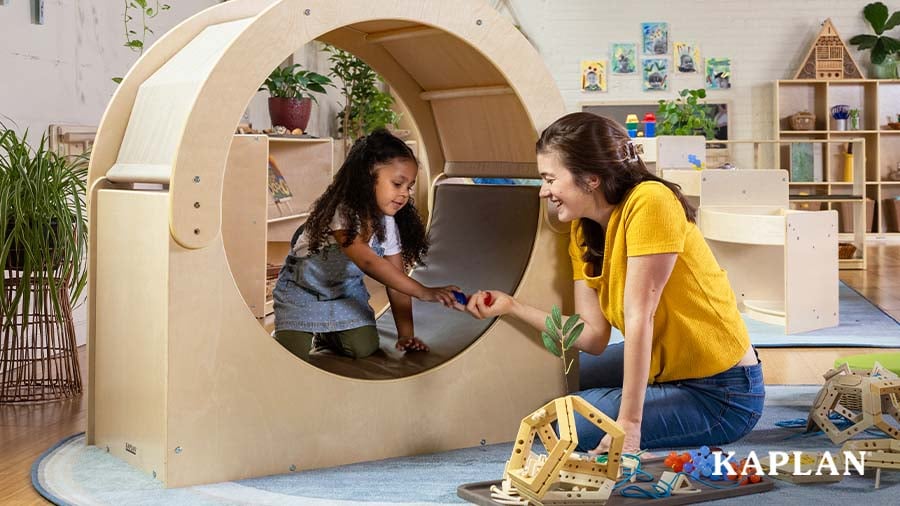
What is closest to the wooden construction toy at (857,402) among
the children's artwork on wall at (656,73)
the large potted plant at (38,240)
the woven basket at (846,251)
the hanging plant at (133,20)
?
the large potted plant at (38,240)

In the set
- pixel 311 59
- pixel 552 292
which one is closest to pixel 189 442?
pixel 552 292

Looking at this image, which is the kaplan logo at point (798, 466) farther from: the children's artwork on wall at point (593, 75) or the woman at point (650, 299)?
the children's artwork on wall at point (593, 75)

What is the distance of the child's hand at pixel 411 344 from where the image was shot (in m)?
2.61

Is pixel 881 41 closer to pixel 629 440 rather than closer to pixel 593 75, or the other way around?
pixel 593 75

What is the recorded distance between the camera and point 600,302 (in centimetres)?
235

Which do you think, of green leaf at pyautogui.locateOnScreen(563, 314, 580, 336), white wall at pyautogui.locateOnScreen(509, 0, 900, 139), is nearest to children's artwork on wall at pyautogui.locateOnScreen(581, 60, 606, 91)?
white wall at pyautogui.locateOnScreen(509, 0, 900, 139)

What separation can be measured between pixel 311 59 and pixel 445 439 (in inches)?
188

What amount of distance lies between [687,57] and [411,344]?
7295 millimetres

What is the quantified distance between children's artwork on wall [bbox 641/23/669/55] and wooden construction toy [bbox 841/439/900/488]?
25.0 ft

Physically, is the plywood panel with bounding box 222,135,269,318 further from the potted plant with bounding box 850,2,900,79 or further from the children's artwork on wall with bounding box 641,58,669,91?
the potted plant with bounding box 850,2,900,79

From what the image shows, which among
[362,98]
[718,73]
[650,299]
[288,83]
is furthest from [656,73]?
[650,299]

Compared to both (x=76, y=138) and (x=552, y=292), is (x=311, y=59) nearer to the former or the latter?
(x=76, y=138)

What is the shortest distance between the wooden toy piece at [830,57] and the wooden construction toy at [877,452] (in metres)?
7.59

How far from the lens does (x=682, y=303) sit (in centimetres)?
223
